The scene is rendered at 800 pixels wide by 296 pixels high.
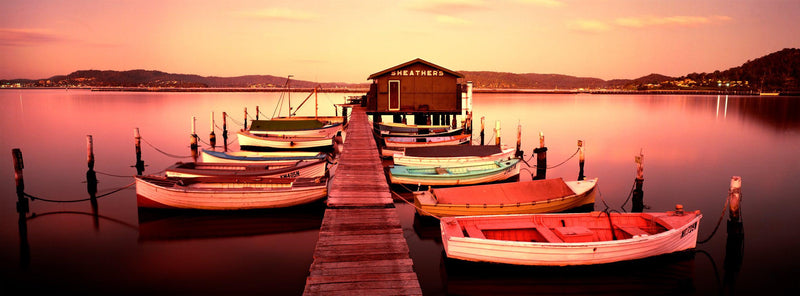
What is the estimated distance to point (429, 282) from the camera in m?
13.1

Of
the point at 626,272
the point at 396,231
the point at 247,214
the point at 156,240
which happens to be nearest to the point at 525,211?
the point at 626,272

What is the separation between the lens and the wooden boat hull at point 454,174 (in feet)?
64.2

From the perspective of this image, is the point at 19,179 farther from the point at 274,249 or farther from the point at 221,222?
the point at 274,249

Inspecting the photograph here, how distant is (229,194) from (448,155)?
10528 mm

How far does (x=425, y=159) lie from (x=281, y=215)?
24.1 ft

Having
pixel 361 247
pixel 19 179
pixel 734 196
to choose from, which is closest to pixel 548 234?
pixel 361 247

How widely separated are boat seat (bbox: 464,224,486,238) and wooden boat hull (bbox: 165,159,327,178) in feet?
29.8

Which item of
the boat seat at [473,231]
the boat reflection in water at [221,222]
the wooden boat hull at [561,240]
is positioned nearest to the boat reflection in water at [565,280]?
the wooden boat hull at [561,240]

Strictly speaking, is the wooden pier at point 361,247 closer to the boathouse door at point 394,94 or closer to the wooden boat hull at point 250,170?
the wooden boat hull at point 250,170

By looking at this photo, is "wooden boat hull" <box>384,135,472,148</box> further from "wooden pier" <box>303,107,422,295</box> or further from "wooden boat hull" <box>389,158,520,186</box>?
"wooden pier" <box>303,107,422,295</box>

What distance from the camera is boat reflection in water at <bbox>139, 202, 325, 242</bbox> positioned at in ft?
53.8

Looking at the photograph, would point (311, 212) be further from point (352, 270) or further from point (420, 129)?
point (420, 129)

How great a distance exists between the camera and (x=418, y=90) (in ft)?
126

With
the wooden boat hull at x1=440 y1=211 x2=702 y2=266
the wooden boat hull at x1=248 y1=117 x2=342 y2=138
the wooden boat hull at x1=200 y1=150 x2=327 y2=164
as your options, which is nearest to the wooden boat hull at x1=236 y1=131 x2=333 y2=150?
the wooden boat hull at x1=248 y1=117 x2=342 y2=138
